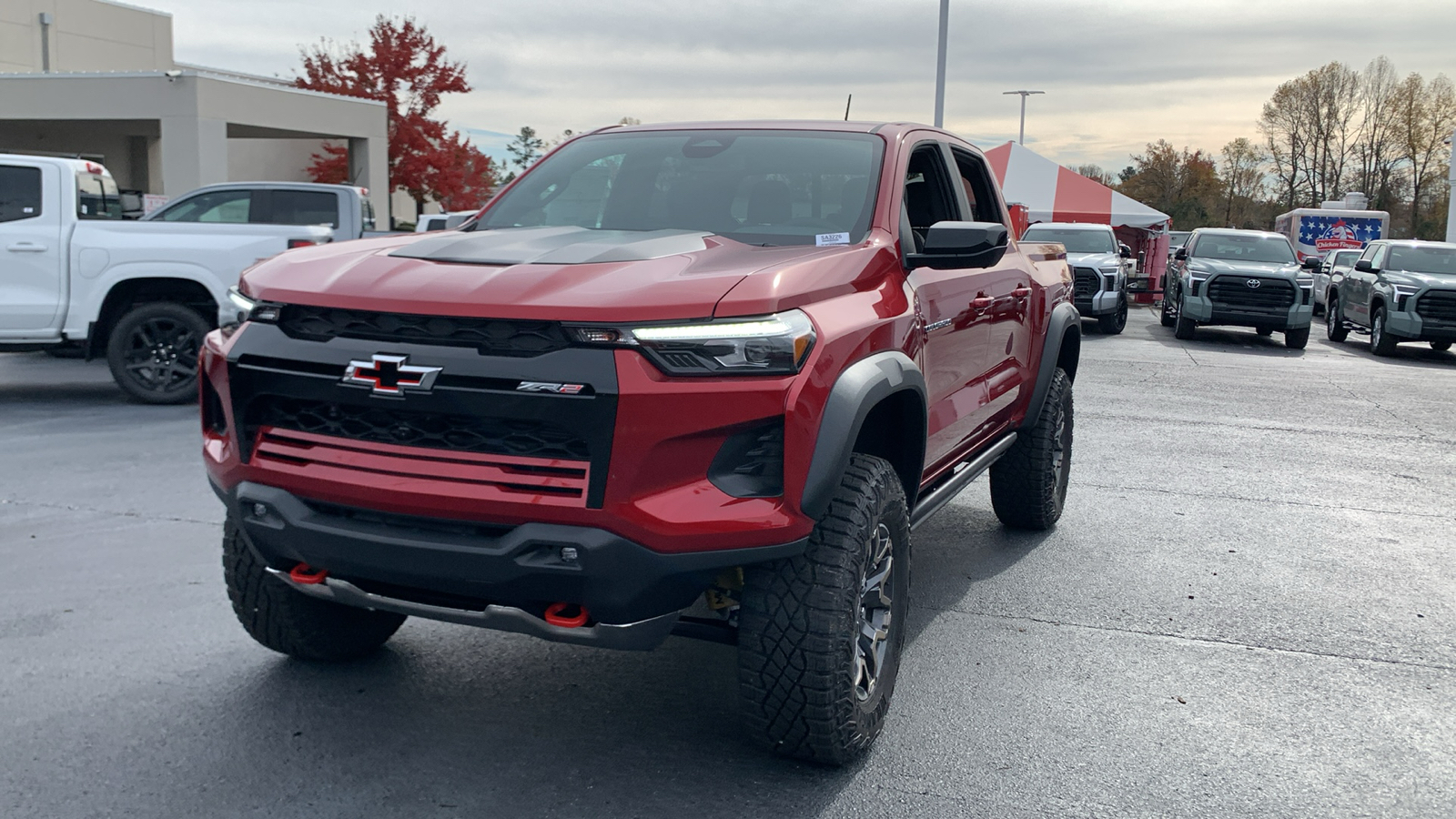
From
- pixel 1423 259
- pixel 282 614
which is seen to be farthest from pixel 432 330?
pixel 1423 259

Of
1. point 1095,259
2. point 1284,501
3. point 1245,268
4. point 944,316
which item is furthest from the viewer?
point 1095,259

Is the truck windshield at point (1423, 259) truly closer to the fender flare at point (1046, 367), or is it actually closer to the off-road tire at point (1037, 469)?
the off-road tire at point (1037, 469)

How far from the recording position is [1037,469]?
633 centimetres

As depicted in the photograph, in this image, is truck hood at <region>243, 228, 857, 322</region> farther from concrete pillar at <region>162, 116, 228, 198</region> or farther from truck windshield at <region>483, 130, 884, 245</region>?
concrete pillar at <region>162, 116, 228, 198</region>

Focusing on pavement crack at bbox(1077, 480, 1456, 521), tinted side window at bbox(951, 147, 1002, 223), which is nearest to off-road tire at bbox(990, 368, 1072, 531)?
tinted side window at bbox(951, 147, 1002, 223)

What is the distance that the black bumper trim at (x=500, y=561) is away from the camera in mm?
3059

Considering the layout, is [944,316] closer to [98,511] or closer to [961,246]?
[961,246]

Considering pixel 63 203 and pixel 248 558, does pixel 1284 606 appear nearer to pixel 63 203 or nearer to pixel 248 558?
pixel 248 558

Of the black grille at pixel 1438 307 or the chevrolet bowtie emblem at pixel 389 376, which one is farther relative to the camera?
the black grille at pixel 1438 307

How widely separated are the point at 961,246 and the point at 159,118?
23.4 metres

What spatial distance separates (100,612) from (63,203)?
665 centimetres

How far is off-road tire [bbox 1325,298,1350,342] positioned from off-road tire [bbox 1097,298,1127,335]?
11.9 ft

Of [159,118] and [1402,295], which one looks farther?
[159,118]

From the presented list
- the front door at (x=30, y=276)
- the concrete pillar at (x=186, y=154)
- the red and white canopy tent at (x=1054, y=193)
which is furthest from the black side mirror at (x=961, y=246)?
the red and white canopy tent at (x=1054, y=193)
